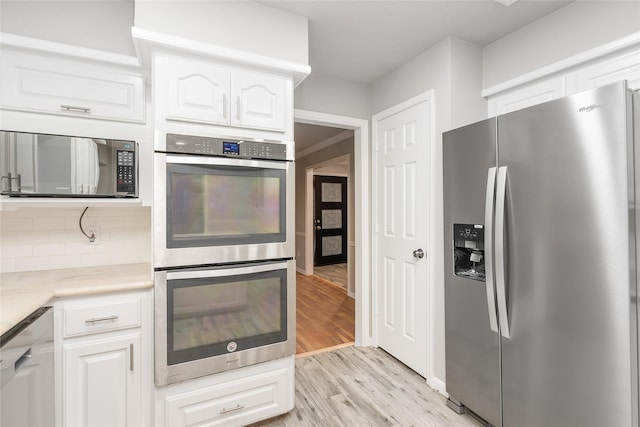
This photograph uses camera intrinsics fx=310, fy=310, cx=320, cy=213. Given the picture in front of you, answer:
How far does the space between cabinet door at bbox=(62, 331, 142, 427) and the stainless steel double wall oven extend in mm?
170

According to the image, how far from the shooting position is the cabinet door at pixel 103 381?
1.53 m

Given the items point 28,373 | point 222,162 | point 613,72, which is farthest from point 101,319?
point 613,72

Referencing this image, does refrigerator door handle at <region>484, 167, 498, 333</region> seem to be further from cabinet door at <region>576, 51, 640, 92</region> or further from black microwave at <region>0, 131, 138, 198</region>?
black microwave at <region>0, 131, 138, 198</region>

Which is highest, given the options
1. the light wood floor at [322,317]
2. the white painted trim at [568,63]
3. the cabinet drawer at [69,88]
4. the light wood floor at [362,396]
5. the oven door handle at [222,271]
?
the white painted trim at [568,63]

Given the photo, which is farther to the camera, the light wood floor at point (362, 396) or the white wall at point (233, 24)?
the light wood floor at point (362, 396)

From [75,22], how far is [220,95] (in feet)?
3.29

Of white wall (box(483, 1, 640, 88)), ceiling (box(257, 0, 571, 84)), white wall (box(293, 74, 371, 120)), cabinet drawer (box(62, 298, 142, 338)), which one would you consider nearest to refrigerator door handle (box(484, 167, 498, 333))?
white wall (box(483, 1, 640, 88))

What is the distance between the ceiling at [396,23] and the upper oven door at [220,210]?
1.04 meters

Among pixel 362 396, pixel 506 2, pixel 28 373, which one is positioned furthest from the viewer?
pixel 362 396

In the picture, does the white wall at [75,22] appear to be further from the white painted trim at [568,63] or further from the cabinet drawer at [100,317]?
the white painted trim at [568,63]

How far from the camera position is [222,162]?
5.67 feet

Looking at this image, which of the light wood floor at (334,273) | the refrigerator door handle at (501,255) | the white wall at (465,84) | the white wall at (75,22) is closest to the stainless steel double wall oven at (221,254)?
the white wall at (75,22)

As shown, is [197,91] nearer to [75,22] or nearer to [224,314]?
[75,22]

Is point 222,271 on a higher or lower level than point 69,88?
lower
